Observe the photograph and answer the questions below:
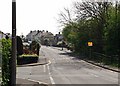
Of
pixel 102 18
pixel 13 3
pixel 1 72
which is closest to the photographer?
pixel 13 3

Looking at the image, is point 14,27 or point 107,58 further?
point 107,58

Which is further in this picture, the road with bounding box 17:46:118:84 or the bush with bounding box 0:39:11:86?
the road with bounding box 17:46:118:84

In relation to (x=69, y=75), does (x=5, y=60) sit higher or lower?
higher

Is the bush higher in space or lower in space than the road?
higher

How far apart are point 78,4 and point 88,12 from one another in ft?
7.65

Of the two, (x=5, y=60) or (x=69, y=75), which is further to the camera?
(x=69, y=75)

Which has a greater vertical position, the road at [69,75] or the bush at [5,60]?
the bush at [5,60]

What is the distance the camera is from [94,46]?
5984 cm

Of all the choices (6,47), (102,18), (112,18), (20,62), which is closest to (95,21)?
(102,18)

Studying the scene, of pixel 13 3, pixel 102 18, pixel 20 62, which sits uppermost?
pixel 102 18

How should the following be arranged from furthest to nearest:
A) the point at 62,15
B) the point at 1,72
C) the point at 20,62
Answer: the point at 62,15
the point at 20,62
the point at 1,72

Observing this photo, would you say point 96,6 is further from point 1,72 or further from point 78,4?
point 1,72

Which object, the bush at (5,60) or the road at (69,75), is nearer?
the bush at (5,60)

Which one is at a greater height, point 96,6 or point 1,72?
point 96,6
